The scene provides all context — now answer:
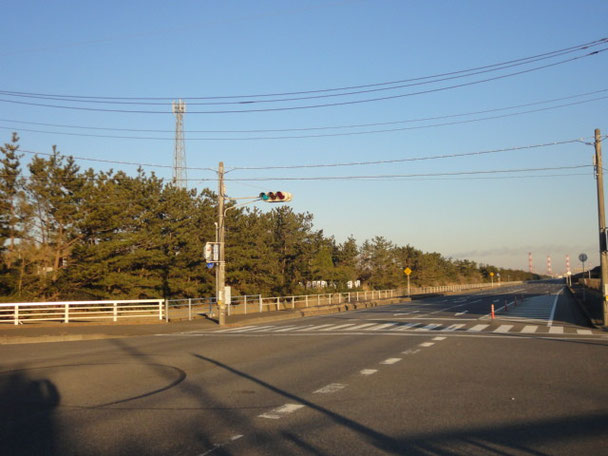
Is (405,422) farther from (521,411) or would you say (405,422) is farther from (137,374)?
(137,374)

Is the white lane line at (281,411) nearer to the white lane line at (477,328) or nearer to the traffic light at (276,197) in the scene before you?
the white lane line at (477,328)

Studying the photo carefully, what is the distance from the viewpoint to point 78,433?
283 inches

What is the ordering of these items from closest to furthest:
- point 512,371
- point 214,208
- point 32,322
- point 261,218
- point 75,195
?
point 512,371 < point 32,322 < point 75,195 < point 214,208 < point 261,218

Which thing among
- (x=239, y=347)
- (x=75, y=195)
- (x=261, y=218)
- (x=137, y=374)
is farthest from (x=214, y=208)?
(x=137, y=374)

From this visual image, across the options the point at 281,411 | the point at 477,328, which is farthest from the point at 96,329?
the point at 281,411

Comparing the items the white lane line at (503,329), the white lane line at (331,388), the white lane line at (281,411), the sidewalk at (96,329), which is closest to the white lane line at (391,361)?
the white lane line at (331,388)

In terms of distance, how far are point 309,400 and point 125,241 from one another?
1406 inches

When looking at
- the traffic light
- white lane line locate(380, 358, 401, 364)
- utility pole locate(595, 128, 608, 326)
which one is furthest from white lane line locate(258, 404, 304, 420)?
utility pole locate(595, 128, 608, 326)

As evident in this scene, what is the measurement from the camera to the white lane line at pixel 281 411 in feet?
26.1

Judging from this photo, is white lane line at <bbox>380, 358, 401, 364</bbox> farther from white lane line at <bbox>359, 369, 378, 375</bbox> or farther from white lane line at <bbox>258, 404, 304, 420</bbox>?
white lane line at <bbox>258, 404, 304, 420</bbox>

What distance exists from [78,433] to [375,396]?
446 centimetres

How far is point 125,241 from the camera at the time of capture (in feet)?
139

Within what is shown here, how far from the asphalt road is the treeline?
2363 centimetres

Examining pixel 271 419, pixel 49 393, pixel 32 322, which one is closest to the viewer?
pixel 271 419
